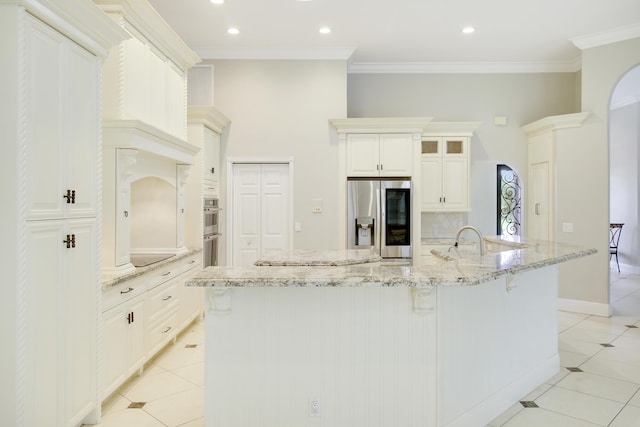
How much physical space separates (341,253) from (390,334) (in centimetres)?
116

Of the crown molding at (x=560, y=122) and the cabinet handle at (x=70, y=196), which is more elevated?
the crown molding at (x=560, y=122)

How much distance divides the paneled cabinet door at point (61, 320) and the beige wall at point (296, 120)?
3.02 meters

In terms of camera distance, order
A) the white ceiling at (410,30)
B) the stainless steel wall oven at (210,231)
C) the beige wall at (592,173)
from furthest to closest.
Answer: the beige wall at (592,173) < the stainless steel wall oven at (210,231) < the white ceiling at (410,30)

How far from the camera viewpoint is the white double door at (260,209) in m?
5.32

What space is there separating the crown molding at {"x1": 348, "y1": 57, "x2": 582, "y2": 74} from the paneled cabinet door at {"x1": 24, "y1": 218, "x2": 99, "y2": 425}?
178 inches

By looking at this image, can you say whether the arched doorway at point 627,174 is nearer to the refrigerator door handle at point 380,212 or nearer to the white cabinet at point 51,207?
the refrigerator door handle at point 380,212

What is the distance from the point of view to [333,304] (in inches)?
81.2

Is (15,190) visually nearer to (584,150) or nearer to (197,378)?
(197,378)

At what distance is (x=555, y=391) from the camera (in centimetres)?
289

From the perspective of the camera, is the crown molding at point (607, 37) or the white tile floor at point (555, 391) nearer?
the white tile floor at point (555, 391)

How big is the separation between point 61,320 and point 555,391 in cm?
321

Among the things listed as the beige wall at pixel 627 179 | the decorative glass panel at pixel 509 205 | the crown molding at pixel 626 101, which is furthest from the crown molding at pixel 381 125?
the beige wall at pixel 627 179

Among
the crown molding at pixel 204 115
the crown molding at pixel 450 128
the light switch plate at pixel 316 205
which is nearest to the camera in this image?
the crown molding at pixel 204 115

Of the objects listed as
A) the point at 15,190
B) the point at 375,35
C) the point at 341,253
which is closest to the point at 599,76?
the point at 375,35
